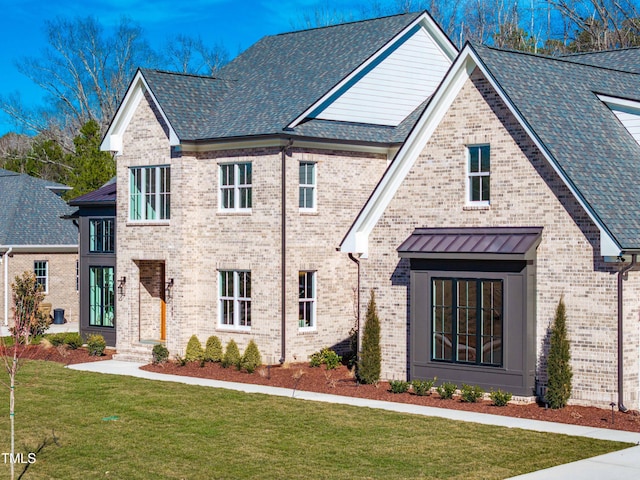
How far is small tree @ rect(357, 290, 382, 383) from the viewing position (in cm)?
2406

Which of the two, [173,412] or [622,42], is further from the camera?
[622,42]

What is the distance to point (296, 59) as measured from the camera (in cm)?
3294

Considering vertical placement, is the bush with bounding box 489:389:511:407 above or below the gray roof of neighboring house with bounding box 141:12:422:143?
below

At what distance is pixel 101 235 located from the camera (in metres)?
34.7

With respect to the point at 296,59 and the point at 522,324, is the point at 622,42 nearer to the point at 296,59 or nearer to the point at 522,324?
the point at 296,59

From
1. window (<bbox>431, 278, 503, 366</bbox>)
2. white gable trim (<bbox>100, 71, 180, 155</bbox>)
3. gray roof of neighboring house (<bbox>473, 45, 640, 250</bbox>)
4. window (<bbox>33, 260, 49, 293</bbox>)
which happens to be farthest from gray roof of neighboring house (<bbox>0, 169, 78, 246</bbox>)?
gray roof of neighboring house (<bbox>473, 45, 640, 250</bbox>)

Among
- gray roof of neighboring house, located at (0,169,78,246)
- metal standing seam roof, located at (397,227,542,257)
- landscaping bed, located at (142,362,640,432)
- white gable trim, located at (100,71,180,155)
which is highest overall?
white gable trim, located at (100,71,180,155)

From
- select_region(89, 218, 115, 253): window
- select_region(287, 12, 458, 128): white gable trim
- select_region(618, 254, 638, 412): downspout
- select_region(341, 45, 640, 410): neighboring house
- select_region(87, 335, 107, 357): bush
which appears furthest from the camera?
select_region(89, 218, 115, 253): window

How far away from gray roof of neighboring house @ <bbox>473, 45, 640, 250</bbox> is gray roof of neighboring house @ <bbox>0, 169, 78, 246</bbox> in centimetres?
2619

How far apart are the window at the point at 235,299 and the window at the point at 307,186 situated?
2.56 m

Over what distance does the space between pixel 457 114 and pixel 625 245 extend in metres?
5.45

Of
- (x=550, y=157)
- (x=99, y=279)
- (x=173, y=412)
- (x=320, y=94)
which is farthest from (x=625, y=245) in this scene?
(x=99, y=279)

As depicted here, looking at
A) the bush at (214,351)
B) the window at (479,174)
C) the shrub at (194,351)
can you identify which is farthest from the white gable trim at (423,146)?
the shrub at (194,351)

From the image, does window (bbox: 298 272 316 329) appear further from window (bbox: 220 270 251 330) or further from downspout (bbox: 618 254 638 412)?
downspout (bbox: 618 254 638 412)
